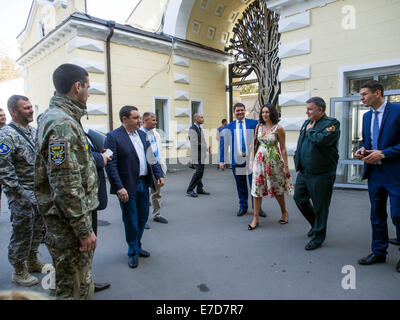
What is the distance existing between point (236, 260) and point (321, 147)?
1754 mm

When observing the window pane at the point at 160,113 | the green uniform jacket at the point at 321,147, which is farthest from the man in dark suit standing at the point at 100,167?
the window pane at the point at 160,113

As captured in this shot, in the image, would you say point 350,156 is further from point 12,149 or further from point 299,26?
point 12,149

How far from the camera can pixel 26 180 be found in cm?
314

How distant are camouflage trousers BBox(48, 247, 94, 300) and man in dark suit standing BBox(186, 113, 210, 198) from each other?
5055 millimetres

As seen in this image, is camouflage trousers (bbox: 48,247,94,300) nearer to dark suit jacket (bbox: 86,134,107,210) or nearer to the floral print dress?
dark suit jacket (bbox: 86,134,107,210)

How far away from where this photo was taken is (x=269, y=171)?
15.2 ft

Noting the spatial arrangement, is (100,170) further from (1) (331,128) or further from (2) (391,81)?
(2) (391,81)

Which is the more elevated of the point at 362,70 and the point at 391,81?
the point at 362,70

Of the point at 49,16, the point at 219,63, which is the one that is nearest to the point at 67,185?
the point at 49,16

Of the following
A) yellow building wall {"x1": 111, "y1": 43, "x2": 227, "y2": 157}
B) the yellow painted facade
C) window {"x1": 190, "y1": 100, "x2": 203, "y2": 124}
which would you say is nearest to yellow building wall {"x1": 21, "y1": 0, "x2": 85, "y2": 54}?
the yellow painted facade

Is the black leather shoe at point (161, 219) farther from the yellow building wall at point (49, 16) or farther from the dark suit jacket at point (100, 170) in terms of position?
the yellow building wall at point (49, 16)

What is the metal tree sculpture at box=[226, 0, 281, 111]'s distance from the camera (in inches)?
424

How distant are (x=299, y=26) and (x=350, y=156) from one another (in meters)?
3.57

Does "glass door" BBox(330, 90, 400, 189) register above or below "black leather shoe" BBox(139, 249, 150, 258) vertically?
above
